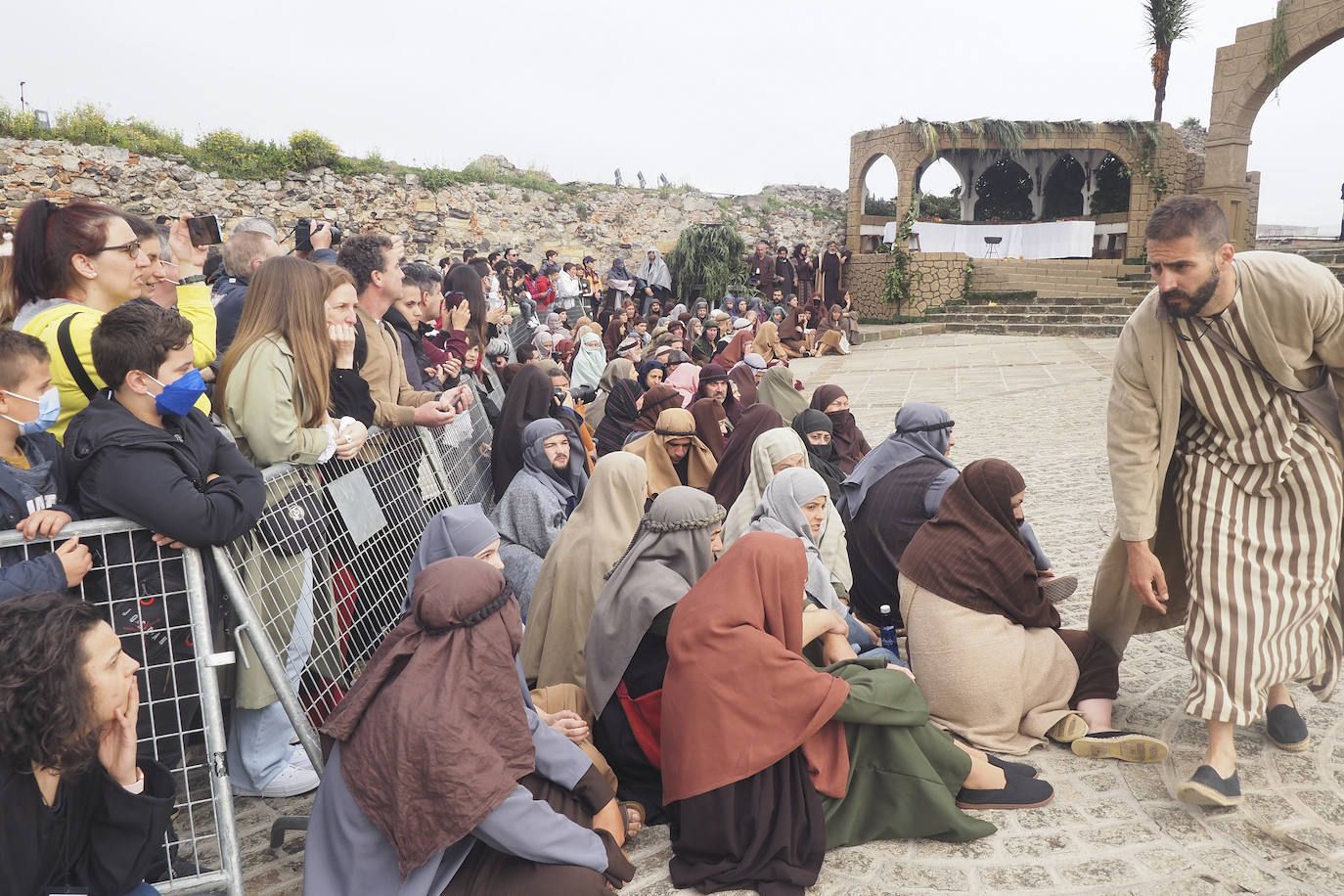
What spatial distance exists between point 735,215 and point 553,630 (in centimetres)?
2250

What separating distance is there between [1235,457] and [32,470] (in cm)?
389

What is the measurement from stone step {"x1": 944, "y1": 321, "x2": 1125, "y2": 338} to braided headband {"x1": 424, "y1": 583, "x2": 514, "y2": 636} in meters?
18.6

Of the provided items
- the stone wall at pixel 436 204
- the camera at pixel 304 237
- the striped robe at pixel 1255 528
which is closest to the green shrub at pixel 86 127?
the stone wall at pixel 436 204

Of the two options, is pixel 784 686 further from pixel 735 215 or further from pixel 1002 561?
pixel 735 215

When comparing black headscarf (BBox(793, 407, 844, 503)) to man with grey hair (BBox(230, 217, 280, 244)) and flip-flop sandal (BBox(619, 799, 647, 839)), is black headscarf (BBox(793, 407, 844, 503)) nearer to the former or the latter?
flip-flop sandal (BBox(619, 799, 647, 839))

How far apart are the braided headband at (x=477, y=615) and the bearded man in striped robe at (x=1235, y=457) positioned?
7.38 feet

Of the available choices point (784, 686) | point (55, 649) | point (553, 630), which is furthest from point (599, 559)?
point (55, 649)

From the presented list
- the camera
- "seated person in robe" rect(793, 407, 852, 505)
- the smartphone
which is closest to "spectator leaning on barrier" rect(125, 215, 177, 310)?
the smartphone

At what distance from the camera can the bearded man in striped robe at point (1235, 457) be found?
2895mm

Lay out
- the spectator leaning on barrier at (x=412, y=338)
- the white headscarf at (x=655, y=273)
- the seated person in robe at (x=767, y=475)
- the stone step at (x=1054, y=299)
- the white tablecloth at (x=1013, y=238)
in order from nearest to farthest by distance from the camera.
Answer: the seated person in robe at (x=767, y=475) < the spectator leaning on barrier at (x=412, y=338) < the stone step at (x=1054, y=299) < the white headscarf at (x=655, y=273) < the white tablecloth at (x=1013, y=238)

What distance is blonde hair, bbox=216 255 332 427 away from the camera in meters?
3.35

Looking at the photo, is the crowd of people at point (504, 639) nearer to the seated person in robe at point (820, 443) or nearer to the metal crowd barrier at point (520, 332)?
the seated person in robe at point (820, 443)

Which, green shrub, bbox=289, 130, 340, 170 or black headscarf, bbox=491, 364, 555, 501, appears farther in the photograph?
green shrub, bbox=289, 130, 340, 170

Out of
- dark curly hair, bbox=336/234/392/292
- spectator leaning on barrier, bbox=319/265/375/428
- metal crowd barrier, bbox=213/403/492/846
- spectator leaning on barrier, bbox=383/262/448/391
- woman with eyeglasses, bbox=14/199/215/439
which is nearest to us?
metal crowd barrier, bbox=213/403/492/846
